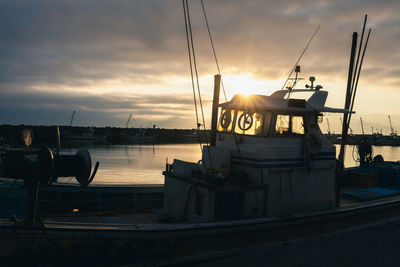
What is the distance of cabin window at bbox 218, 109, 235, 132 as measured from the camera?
908 centimetres

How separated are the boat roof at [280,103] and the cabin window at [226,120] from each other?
0.55ft

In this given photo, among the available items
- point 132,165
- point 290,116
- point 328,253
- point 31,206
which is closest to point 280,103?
point 290,116

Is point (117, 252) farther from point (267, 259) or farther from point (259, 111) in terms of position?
point (259, 111)

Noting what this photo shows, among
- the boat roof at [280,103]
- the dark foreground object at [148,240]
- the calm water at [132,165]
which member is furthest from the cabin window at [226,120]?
the calm water at [132,165]

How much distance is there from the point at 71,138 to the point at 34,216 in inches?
5269

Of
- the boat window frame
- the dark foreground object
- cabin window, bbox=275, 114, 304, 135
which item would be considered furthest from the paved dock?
cabin window, bbox=275, 114, 304, 135

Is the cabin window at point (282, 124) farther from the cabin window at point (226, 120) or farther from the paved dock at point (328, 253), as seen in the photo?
the paved dock at point (328, 253)

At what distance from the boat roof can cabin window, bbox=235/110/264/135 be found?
22 cm

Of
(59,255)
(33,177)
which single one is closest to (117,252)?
(59,255)

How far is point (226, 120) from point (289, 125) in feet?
5.55

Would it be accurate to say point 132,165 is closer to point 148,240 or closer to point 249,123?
point 249,123

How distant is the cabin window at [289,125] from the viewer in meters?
8.42

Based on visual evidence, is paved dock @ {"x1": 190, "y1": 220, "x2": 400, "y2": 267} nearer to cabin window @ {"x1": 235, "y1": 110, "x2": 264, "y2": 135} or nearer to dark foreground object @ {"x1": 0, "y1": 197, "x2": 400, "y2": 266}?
dark foreground object @ {"x1": 0, "y1": 197, "x2": 400, "y2": 266}

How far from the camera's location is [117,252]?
6.23m
